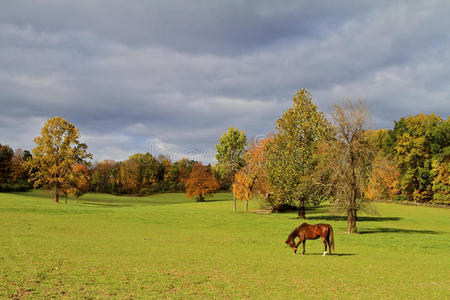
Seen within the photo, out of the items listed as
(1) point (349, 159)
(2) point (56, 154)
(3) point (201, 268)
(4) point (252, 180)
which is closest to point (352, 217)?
(1) point (349, 159)

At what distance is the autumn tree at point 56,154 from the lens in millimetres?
65688

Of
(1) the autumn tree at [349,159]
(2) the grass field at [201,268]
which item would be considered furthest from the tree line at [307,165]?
(2) the grass field at [201,268]

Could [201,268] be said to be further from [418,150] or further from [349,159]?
[418,150]

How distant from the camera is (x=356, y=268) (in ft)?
54.5

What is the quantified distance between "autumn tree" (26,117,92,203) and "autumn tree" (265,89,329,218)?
4183 cm

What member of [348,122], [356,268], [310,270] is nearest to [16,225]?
[310,270]

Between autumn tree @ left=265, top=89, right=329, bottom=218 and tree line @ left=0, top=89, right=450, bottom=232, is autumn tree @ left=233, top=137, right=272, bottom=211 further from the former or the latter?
autumn tree @ left=265, top=89, right=329, bottom=218

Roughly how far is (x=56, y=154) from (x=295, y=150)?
48591mm

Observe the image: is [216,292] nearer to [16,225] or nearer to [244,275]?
[244,275]

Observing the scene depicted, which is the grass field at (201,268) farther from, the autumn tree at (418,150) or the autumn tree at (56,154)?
the autumn tree at (418,150)

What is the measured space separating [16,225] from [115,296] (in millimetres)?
22566

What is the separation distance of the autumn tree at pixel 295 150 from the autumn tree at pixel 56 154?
41827mm

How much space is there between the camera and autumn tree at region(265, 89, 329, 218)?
136 feet

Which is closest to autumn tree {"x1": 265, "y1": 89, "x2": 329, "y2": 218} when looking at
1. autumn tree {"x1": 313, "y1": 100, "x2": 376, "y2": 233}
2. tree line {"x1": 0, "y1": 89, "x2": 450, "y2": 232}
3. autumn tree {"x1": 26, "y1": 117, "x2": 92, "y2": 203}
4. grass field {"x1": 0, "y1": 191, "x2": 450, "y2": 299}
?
tree line {"x1": 0, "y1": 89, "x2": 450, "y2": 232}
